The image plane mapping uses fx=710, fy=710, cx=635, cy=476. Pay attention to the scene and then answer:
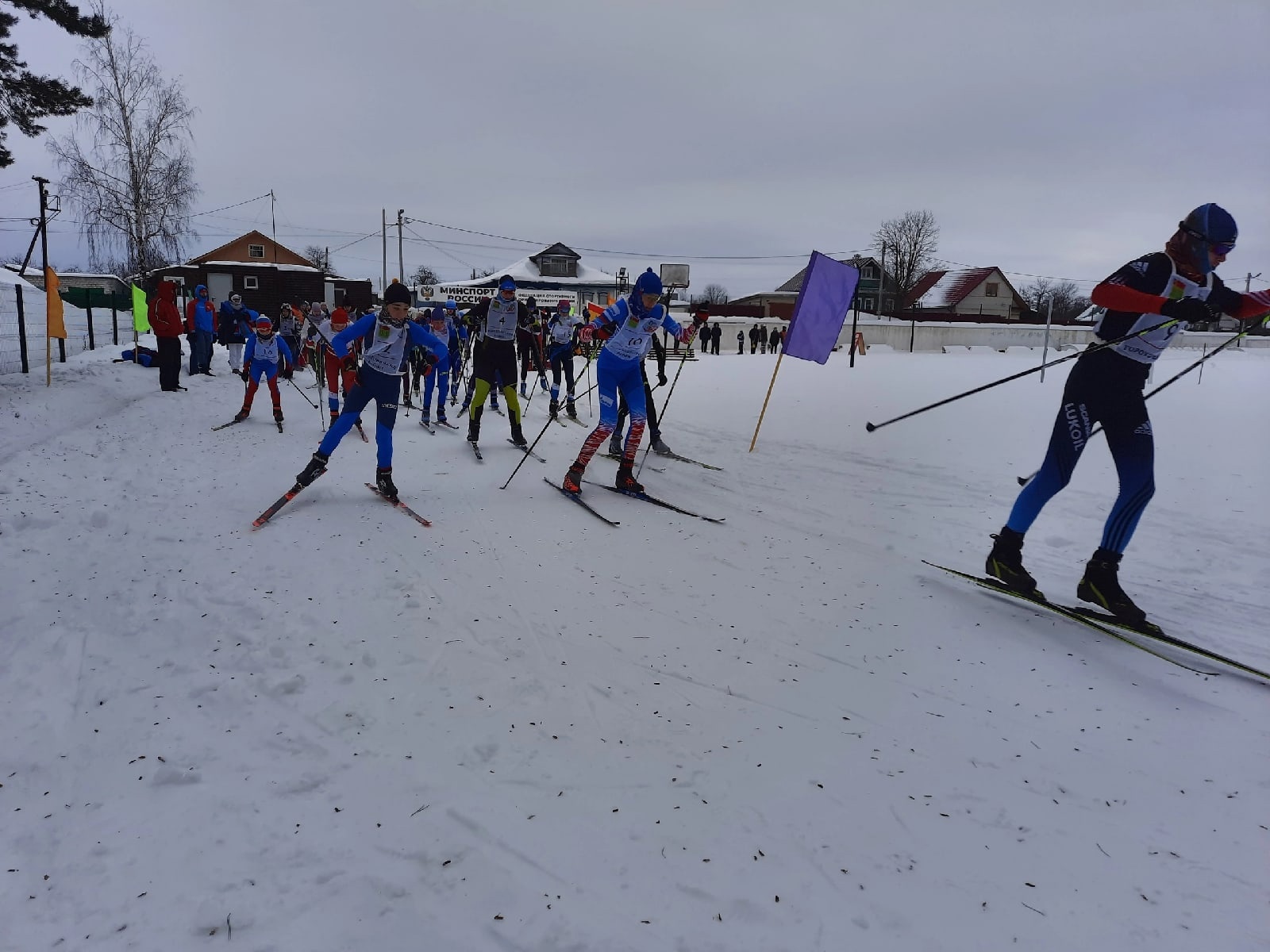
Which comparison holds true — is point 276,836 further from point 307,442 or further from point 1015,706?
point 307,442

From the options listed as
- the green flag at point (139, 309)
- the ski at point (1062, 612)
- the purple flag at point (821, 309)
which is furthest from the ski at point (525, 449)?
the green flag at point (139, 309)

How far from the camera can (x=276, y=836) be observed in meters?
2.28

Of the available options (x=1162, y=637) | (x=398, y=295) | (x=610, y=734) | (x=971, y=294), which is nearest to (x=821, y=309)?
(x=398, y=295)

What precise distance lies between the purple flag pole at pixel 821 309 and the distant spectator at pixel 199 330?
12.8 meters

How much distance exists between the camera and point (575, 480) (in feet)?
21.2

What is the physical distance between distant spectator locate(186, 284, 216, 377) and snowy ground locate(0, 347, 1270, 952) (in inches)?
425

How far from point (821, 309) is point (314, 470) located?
20.9 feet

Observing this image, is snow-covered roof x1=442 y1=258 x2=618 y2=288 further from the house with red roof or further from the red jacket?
the red jacket

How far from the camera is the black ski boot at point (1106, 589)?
147 inches

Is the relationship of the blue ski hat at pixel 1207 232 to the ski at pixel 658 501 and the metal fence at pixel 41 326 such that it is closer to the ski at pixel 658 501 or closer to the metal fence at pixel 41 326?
the ski at pixel 658 501

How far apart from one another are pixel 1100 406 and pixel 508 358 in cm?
672

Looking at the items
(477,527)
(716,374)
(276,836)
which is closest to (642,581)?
(477,527)

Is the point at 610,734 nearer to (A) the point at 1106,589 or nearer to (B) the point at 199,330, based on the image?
(A) the point at 1106,589

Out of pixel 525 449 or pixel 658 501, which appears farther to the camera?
pixel 525 449
